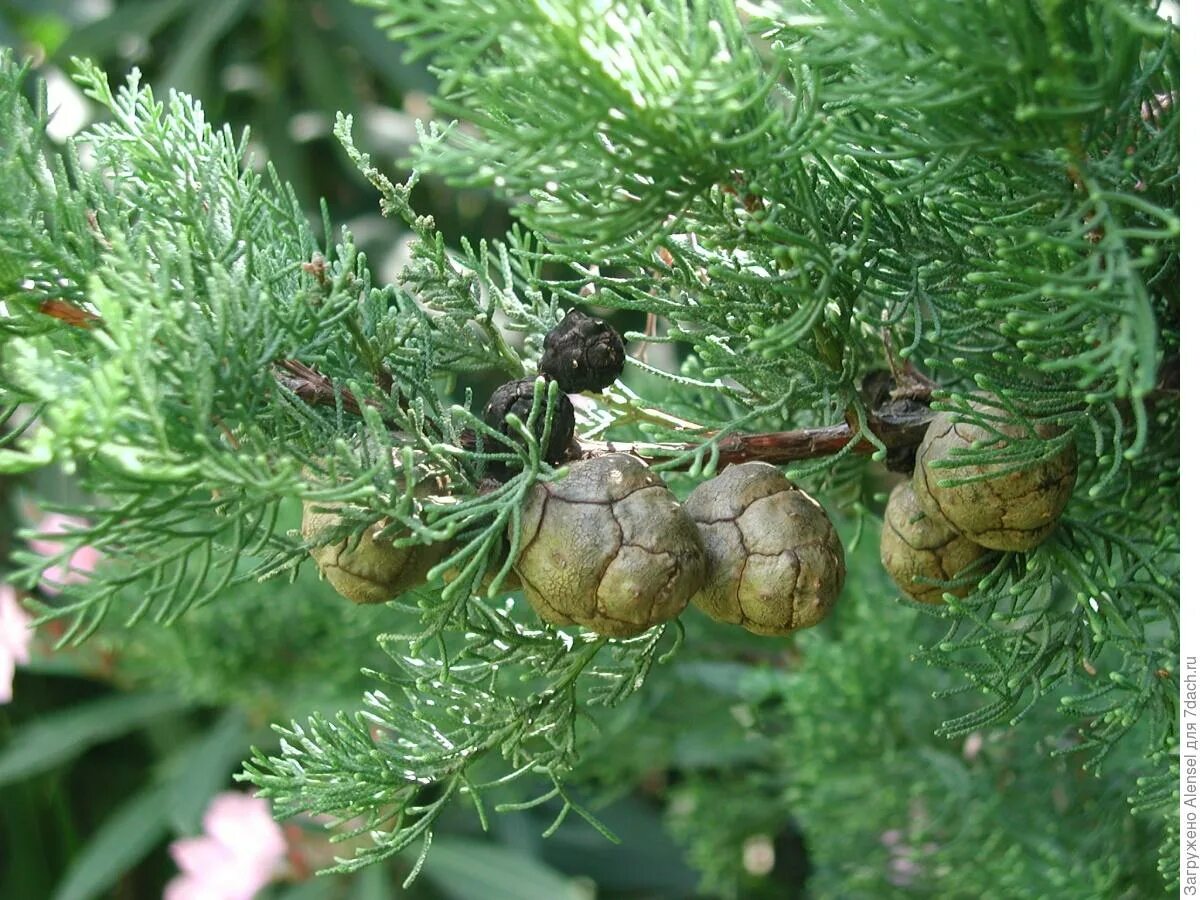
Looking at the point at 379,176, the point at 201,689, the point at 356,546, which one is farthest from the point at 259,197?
the point at 201,689

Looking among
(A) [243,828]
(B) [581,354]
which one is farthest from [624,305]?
(A) [243,828]

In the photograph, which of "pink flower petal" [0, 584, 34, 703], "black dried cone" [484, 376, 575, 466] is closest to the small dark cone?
"black dried cone" [484, 376, 575, 466]

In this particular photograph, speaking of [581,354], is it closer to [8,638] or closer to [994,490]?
[994,490]

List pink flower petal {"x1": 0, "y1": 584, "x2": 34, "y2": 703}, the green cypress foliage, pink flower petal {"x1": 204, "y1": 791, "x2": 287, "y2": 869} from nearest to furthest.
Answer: the green cypress foliage → pink flower petal {"x1": 0, "y1": 584, "x2": 34, "y2": 703} → pink flower petal {"x1": 204, "y1": 791, "x2": 287, "y2": 869}

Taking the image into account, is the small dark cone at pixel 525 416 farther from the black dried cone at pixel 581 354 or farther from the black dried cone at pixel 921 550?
the black dried cone at pixel 921 550

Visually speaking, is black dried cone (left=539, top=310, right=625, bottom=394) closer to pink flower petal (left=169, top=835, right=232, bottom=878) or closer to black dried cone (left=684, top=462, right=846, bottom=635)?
black dried cone (left=684, top=462, right=846, bottom=635)

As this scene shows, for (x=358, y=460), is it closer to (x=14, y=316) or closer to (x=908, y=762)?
(x=14, y=316)
